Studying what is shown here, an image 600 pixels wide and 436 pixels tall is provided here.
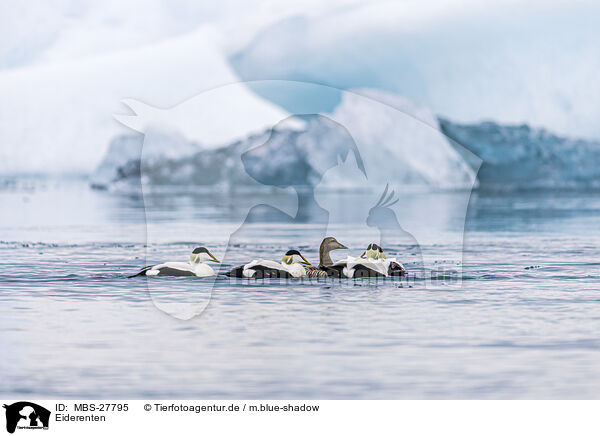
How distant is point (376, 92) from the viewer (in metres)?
15.3

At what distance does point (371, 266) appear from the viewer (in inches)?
648

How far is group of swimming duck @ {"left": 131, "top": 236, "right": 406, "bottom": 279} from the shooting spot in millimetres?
→ 16281

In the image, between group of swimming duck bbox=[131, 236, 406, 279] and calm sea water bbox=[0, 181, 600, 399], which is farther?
group of swimming duck bbox=[131, 236, 406, 279]

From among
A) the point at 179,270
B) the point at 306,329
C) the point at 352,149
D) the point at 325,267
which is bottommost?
the point at 306,329

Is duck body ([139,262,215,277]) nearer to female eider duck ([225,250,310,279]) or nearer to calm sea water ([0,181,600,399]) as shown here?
calm sea water ([0,181,600,399])

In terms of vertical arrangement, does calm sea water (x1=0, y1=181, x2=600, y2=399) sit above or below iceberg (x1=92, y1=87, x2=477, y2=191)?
below
